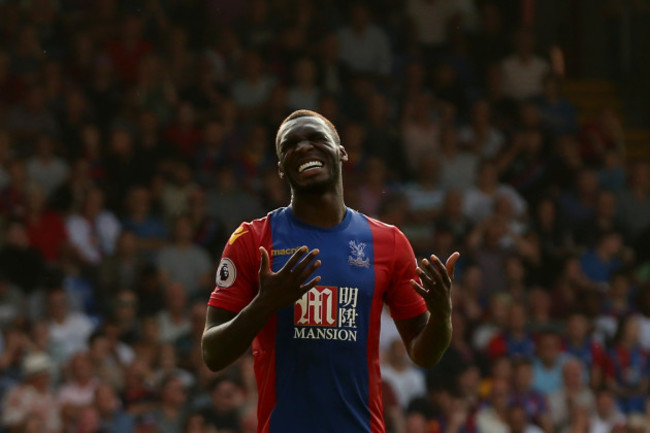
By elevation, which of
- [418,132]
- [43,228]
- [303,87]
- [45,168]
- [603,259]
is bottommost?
[43,228]

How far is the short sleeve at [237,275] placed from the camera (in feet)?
13.3

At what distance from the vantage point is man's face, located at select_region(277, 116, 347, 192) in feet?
13.5

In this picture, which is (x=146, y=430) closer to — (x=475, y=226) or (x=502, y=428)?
(x=502, y=428)

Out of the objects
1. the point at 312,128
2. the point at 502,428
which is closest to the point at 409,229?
the point at 502,428

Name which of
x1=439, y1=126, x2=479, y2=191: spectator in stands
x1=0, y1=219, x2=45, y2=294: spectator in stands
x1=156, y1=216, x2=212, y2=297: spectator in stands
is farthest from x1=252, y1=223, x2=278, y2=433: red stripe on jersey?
x1=439, y1=126, x2=479, y2=191: spectator in stands

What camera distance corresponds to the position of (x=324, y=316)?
158 inches

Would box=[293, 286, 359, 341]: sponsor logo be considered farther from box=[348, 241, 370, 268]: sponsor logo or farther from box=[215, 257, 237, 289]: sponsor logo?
box=[215, 257, 237, 289]: sponsor logo

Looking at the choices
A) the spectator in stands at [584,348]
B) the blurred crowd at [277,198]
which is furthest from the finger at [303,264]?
the spectator in stands at [584,348]

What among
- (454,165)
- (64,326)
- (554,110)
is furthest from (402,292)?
(554,110)

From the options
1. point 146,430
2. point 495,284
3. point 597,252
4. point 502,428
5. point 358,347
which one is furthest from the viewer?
point 597,252

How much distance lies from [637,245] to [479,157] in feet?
6.24

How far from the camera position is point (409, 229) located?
37.6 ft

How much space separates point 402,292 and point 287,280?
0.69 meters

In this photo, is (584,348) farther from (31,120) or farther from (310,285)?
(310,285)
